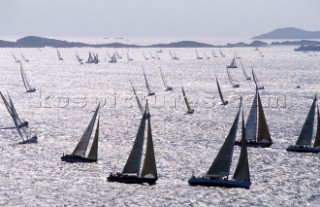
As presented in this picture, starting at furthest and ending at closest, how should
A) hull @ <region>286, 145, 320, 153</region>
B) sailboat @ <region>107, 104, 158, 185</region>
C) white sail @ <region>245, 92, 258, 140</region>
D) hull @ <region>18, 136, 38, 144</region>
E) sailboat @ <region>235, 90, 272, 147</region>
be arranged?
hull @ <region>18, 136, 38, 144</region>
sailboat @ <region>235, 90, 272, 147</region>
white sail @ <region>245, 92, 258, 140</region>
hull @ <region>286, 145, 320, 153</region>
sailboat @ <region>107, 104, 158, 185</region>

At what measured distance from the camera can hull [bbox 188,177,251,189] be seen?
74562mm

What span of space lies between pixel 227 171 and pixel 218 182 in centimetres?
155

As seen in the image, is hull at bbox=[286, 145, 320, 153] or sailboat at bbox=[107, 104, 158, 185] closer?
sailboat at bbox=[107, 104, 158, 185]

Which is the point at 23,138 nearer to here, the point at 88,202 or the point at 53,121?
the point at 53,121

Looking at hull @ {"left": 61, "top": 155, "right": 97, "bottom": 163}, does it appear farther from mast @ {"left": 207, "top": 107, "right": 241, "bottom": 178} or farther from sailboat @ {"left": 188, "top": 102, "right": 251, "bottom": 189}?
mast @ {"left": 207, "top": 107, "right": 241, "bottom": 178}

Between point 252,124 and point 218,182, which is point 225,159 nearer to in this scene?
point 218,182

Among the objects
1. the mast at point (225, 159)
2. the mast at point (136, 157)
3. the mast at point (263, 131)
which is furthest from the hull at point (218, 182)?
the mast at point (263, 131)

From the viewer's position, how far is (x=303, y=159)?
91.6 m

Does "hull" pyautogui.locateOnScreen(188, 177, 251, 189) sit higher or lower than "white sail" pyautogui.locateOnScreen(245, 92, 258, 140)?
lower

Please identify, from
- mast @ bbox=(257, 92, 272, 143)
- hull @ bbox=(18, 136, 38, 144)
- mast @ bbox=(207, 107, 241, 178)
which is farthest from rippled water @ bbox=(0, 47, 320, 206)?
mast @ bbox=(257, 92, 272, 143)

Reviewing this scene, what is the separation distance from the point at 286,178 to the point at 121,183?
732 inches

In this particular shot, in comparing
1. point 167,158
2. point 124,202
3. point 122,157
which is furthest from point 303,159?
point 124,202

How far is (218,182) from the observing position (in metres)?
75.2

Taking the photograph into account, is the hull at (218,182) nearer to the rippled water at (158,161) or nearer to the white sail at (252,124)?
the rippled water at (158,161)
